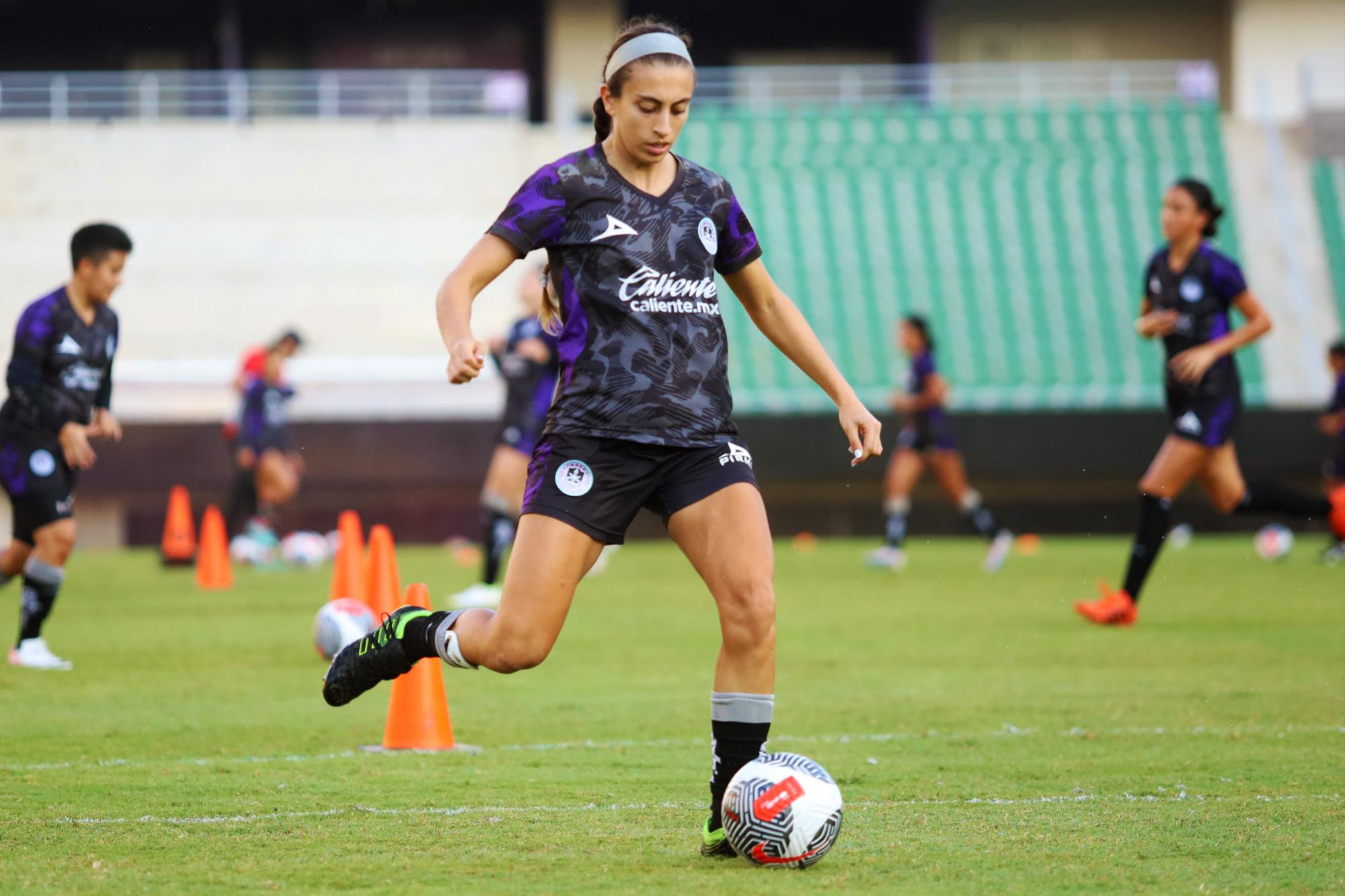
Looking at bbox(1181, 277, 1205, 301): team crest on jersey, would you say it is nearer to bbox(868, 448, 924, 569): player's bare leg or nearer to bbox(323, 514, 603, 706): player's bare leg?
bbox(868, 448, 924, 569): player's bare leg

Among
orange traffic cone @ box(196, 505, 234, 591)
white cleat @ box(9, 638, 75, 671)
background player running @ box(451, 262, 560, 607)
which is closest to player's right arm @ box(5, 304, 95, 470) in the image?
white cleat @ box(9, 638, 75, 671)

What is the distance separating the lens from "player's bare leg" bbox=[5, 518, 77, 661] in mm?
9086

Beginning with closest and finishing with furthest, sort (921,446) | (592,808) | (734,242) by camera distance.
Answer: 1. (734,242)
2. (592,808)
3. (921,446)

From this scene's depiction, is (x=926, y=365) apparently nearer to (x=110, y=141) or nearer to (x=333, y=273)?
(x=333, y=273)

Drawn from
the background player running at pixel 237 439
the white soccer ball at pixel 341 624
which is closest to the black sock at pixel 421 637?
the white soccer ball at pixel 341 624

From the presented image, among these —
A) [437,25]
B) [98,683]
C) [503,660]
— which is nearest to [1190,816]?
[503,660]

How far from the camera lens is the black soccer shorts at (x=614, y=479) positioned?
15.4ft

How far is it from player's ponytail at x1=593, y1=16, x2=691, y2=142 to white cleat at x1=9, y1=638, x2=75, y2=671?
18.7ft

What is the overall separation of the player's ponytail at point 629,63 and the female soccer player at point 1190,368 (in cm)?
633

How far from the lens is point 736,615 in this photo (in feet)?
15.2

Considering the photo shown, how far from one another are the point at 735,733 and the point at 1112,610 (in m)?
6.83

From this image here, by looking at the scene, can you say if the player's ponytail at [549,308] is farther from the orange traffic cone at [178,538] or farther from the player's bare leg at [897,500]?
the orange traffic cone at [178,538]

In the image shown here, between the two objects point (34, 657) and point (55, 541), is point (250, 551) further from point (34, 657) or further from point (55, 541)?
point (55, 541)

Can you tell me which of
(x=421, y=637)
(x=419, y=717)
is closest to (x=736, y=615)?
(x=421, y=637)
